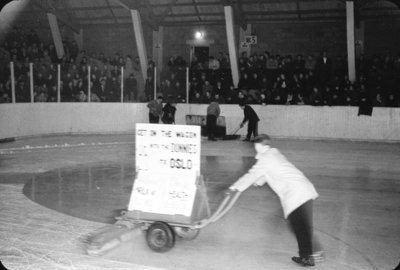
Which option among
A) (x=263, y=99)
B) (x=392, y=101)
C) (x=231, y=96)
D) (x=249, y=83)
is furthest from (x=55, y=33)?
(x=392, y=101)

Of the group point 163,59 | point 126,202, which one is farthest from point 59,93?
point 126,202

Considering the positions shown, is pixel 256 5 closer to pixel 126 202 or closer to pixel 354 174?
pixel 354 174

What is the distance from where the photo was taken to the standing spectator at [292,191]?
529 centimetres

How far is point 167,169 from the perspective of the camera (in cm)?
624

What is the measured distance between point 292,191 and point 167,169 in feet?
5.73

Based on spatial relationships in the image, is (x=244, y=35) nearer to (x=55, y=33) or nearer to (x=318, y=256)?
(x=55, y=33)

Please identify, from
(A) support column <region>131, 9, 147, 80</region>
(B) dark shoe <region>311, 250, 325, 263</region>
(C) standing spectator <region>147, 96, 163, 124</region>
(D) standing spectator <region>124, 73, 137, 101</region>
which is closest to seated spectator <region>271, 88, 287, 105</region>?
(C) standing spectator <region>147, 96, 163, 124</region>

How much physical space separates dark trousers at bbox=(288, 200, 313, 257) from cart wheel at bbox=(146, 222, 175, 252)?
1498mm

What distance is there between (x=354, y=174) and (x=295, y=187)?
23.0ft

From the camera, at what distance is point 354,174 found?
11.8m

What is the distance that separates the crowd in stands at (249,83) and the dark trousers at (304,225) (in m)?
13.3

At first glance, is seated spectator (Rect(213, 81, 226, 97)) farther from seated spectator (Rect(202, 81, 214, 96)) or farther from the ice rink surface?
the ice rink surface

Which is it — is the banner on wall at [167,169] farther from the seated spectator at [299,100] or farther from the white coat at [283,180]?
the seated spectator at [299,100]

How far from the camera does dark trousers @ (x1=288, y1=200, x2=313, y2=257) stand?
5.29 meters
